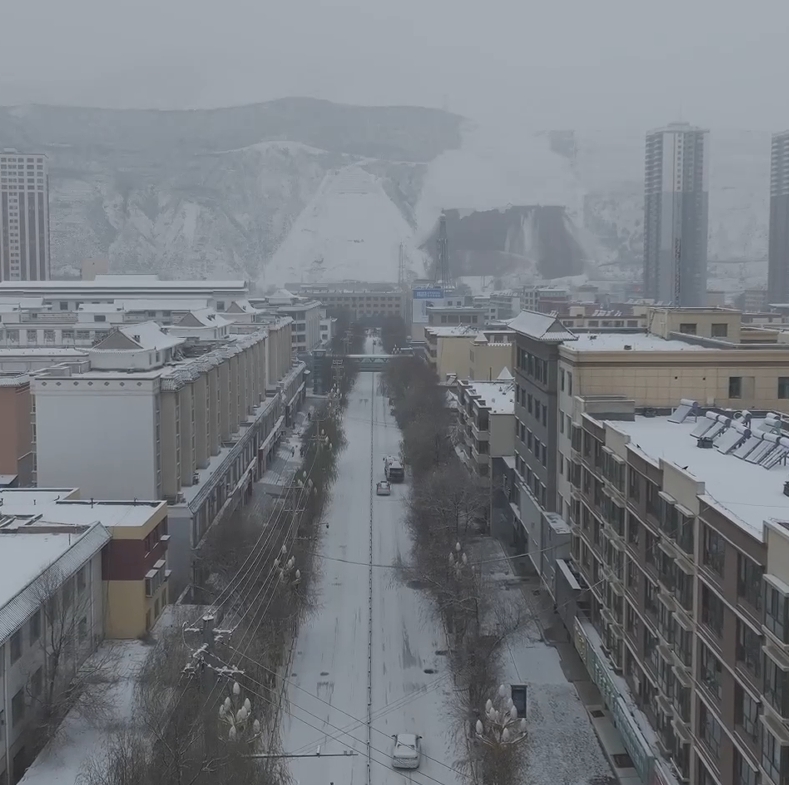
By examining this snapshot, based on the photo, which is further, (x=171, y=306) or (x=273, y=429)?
(x=171, y=306)

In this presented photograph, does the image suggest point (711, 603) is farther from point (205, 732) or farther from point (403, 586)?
point (403, 586)

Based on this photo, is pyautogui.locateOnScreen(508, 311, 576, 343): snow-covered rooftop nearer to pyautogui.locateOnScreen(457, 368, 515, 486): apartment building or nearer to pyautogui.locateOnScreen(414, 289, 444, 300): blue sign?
pyautogui.locateOnScreen(457, 368, 515, 486): apartment building

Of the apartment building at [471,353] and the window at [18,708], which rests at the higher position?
the apartment building at [471,353]

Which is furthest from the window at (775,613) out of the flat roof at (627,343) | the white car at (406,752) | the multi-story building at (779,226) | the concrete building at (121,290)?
the multi-story building at (779,226)

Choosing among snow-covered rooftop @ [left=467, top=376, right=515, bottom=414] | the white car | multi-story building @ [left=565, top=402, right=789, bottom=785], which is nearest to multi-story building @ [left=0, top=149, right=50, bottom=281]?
snow-covered rooftop @ [left=467, top=376, right=515, bottom=414]

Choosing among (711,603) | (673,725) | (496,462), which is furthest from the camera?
(496,462)

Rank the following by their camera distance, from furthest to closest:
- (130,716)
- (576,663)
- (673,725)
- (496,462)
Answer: (496,462) → (576,663) → (130,716) → (673,725)

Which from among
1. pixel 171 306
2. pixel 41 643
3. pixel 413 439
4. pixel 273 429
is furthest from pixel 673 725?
pixel 171 306

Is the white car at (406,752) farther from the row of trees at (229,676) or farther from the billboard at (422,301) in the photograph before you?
the billboard at (422,301)
